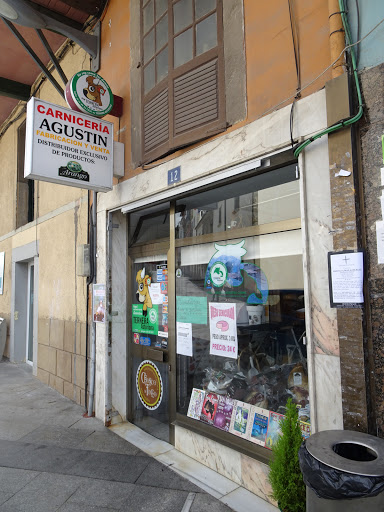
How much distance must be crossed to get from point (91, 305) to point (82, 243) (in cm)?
100

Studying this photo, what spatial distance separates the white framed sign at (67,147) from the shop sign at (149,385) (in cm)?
232

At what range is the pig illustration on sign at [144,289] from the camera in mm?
4637

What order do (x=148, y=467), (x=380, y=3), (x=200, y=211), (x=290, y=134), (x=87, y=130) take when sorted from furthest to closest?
(x=87, y=130) → (x=200, y=211) → (x=148, y=467) → (x=290, y=134) → (x=380, y=3)

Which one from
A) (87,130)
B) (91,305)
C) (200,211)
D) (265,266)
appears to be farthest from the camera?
(91,305)

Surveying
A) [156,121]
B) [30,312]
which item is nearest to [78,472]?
[156,121]

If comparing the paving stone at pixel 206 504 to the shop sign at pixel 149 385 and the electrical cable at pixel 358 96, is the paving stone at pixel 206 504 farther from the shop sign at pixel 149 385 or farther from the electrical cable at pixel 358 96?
the electrical cable at pixel 358 96

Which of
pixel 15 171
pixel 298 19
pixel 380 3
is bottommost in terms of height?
pixel 380 3

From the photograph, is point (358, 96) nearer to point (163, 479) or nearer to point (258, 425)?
point (258, 425)

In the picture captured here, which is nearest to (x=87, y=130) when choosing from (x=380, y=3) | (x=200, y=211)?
(x=200, y=211)

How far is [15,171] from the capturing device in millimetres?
9125

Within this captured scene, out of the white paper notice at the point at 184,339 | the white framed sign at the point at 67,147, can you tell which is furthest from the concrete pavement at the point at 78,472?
the white framed sign at the point at 67,147

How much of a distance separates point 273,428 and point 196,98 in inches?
126

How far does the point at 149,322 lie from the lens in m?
4.58

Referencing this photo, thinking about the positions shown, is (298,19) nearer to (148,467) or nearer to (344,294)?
(344,294)
